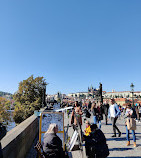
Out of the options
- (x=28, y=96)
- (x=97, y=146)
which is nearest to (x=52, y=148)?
(x=97, y=146)

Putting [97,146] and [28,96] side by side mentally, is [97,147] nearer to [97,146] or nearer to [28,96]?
[97,146]

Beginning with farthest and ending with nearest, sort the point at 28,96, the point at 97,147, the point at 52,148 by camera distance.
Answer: the point at 28,96 < the point at 97,147 < the point at 52,148

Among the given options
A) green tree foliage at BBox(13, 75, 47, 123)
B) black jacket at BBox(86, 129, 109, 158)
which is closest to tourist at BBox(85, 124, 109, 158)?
black jacket at BBox(86, 129, 109, 158)

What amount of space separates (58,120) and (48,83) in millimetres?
27998

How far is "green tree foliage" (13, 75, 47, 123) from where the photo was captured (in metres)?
29.1

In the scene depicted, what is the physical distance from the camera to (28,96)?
3081 cm

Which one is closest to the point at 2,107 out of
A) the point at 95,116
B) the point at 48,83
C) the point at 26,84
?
the point at 26,84

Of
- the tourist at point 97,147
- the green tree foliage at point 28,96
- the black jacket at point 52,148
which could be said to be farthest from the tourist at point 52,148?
the green tree foliage at point 28,96

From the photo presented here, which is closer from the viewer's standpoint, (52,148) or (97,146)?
(52,148)

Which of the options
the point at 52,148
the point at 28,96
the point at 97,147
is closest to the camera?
the point at 52,148

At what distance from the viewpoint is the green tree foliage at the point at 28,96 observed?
2910 cm

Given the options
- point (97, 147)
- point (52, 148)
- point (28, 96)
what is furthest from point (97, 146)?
point (28, 96)

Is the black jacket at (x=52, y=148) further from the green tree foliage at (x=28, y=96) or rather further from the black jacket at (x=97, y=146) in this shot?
the green tree foliage at (x=28, y=96)

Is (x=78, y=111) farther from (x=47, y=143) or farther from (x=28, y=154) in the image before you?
(x=47, y=143)
